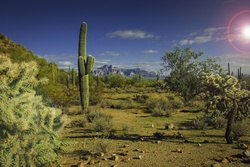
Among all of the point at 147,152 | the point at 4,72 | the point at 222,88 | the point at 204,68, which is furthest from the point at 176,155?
the point at 204,68

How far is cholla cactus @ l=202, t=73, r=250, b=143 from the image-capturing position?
959 centimetres

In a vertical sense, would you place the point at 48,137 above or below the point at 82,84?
below

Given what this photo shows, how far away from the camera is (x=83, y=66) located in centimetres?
1912

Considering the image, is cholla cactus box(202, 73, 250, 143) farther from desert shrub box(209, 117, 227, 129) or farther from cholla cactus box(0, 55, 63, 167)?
cholla cactus box(0, 55, 63, 167)

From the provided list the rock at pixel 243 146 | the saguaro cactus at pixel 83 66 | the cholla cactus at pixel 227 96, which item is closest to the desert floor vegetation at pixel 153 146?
the rock at pixel 243 146

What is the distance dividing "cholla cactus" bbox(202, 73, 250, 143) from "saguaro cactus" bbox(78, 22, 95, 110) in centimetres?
1106

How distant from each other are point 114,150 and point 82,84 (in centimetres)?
1060

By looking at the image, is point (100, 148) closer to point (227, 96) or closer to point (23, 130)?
point (23, 130)

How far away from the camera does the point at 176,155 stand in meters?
8.54

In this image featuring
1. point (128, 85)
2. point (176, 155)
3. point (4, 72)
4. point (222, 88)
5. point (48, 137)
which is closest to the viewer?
point (48, 137)

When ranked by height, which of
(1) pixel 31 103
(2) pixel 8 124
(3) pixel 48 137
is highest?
(1) pixel 31 103

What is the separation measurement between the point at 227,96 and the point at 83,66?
12181mm

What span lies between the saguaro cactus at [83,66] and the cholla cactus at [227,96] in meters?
11.1

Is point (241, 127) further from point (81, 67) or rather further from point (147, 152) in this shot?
point (81, 67)
